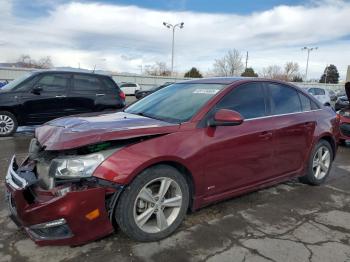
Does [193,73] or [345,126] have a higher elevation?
[193,73]

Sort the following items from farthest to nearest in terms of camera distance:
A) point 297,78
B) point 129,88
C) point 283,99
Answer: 1. point 297,78
2. point 129,88
3. point 283,99

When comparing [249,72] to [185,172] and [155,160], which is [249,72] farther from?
[155,160]

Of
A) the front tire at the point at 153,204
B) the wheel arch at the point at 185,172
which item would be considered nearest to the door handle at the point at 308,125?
the wheel arch at the point at 185,172

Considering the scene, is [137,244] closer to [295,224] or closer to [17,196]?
[17,196]

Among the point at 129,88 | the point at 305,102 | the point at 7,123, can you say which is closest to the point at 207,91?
the point at 305,102

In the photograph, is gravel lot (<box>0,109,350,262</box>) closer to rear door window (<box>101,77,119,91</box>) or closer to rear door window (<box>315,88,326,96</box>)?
rear door window (<box>101,77,119,91</box>)

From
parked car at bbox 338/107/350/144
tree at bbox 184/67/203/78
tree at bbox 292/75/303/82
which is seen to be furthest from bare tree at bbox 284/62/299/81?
parked car at bbox 338/107/350/144

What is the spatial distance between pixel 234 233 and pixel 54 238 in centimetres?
172

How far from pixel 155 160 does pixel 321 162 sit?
320cm

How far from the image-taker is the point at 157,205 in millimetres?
3393

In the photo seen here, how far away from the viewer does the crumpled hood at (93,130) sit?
10.1 feet

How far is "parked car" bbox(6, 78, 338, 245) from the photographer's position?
3002mm

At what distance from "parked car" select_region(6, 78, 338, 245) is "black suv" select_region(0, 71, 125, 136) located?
4813 millimetres

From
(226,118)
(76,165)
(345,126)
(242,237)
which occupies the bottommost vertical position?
(242,237)
